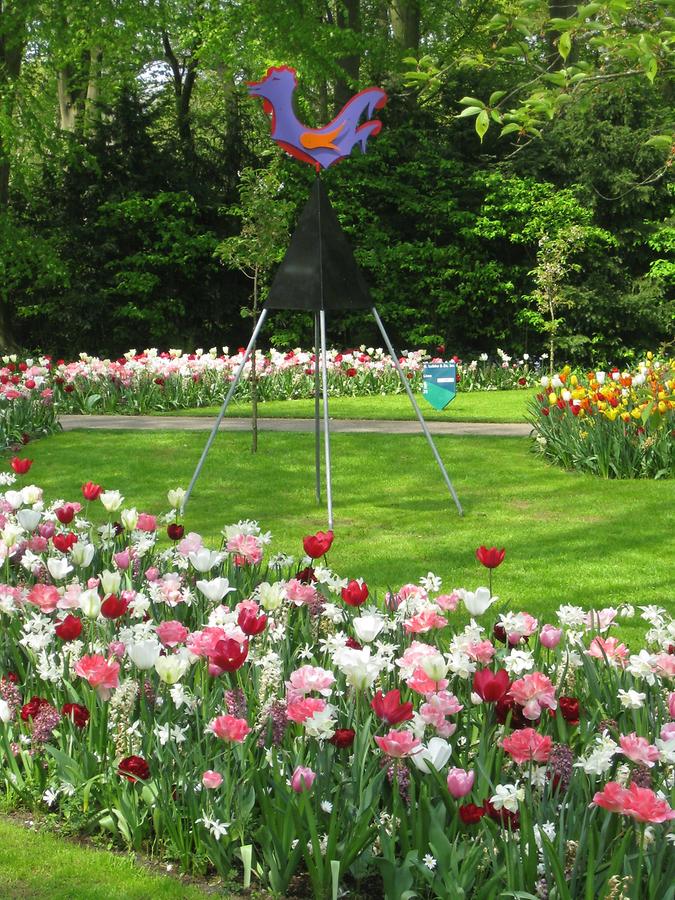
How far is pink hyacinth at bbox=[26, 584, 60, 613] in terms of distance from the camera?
11.4 feet

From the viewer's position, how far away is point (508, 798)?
2373 mm

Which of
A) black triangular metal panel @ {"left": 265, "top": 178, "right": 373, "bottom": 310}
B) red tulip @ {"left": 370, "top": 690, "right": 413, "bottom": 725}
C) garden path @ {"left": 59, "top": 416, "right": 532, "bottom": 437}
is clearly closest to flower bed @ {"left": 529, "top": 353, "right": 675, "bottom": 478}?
garden path @ {"left": 59, "top": 416, "right": 532, "bottom": 437}

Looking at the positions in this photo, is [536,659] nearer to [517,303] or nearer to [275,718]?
[275,718]

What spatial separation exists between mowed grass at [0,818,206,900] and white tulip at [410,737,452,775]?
66 centimetres

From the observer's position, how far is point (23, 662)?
3.67 m

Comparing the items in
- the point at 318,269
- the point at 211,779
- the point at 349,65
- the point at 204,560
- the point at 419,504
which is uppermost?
the point at 349,65

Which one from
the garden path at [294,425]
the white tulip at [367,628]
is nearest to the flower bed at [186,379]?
the garden path at [294,425]

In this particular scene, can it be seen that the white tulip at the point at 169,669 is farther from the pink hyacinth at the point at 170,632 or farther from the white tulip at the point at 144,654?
the pink hyacinth at the point at 170,632

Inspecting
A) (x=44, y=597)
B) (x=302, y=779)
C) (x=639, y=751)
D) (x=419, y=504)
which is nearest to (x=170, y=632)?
(x=44, y=597)

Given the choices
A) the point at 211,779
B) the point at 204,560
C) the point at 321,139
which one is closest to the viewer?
the point at 211,779

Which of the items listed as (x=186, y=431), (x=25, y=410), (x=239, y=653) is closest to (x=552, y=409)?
(x=186, y=431)

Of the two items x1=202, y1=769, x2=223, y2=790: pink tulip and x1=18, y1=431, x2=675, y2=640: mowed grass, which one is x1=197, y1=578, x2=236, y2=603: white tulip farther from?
x1=18, y1=431, x2=675, y2=640: mowed grass

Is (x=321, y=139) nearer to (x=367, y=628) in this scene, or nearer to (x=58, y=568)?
(x=58, y=568)

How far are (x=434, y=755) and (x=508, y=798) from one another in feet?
0.66
